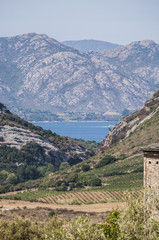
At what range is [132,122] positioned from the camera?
13962 centimetres

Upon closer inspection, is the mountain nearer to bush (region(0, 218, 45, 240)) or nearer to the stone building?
bush (region(0, 218, 45, 240))

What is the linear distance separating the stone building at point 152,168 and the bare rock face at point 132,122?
106634 mm

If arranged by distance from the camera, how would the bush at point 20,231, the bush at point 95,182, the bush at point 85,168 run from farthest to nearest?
the bush at point 85,168, the bush at point 95,182, the bush at point 20,231

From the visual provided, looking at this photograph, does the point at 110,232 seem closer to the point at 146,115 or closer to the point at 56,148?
the point at 146,115

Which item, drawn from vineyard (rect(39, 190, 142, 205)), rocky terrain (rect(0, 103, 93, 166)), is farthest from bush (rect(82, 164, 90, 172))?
vineyard (rect(39, 190, 142, 205))

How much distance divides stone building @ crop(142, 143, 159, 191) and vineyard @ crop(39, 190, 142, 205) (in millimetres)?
43645

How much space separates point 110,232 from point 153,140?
86.5m

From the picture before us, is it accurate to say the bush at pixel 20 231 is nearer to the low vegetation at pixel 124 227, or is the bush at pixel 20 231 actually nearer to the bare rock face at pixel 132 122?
the low vegetation at pixel 124 227

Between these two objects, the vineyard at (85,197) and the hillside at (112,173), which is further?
the hillside at (112,173)

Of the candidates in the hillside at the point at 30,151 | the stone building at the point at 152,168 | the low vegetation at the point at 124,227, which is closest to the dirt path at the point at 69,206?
the low vegetation at the point at 124,227

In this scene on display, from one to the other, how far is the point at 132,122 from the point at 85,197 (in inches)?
2728

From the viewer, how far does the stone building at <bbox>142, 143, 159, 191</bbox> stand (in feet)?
75.2

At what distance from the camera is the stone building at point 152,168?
22.9m

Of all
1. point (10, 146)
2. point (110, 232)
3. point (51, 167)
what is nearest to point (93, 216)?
point (110, 232)
